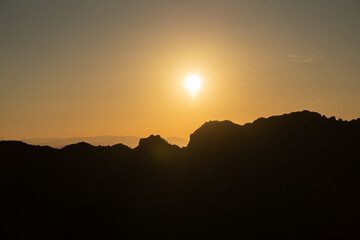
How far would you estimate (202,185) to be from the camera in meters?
58.1

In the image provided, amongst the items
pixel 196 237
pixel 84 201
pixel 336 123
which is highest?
pixel 336 123

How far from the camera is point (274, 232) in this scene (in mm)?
48938

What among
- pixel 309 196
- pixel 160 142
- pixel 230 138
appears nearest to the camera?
pixel 309 196

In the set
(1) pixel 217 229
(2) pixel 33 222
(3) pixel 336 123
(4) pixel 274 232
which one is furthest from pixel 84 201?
(3) pixel 336 123

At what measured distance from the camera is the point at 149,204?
58.0 meters

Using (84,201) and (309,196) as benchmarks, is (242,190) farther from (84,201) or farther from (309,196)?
(84,201)

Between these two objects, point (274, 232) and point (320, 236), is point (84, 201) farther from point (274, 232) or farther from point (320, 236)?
point (320, 236)

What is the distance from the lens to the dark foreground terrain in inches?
1981

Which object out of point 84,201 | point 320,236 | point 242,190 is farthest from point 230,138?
point 84,201

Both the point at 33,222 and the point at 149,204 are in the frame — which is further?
the point at 149,204

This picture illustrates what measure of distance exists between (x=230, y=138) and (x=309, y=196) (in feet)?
54.0

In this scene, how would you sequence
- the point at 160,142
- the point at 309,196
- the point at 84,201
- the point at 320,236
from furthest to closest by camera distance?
the point at 160,142 → the point at 84,201 → the point at 309,196 → the point at 320,236

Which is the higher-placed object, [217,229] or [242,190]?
[242,190]

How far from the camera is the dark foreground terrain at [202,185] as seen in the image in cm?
5031
